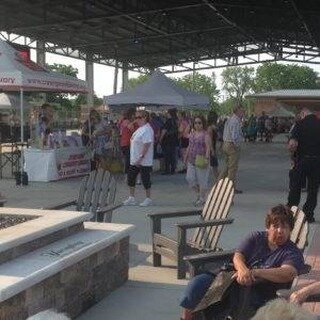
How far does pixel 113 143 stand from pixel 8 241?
12209 millimetres

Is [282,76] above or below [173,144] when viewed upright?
above

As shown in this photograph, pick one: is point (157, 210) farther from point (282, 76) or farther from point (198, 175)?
point (282, 76)

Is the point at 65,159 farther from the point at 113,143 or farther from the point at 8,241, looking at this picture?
the point at 8,241

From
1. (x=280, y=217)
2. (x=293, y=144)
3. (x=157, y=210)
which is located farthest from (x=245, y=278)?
(x=157, y=210)

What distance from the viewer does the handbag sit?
10750mm

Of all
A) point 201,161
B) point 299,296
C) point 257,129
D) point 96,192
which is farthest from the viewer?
point 257,129

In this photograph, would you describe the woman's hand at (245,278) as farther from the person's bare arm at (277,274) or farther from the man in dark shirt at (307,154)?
the man in dark shirt at (307,154)

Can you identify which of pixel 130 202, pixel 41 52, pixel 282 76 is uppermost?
pixel 282 76

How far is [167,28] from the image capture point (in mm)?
32438

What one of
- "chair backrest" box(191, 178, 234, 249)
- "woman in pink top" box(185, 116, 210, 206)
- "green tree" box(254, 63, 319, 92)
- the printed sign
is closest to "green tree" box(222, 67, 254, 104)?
"green tree" box(254, 63, 319, 92)

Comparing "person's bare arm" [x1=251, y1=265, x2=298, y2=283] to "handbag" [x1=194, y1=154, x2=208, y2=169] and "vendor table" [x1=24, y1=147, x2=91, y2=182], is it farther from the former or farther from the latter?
"vendor table" [x1=24, y1=147, x2=91, y2=182]

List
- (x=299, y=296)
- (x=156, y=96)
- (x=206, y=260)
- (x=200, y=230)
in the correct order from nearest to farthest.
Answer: (x=299, y=296)
(x=206, y=260)
(x=200, y=230)
(x=156, y=96)

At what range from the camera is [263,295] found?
4.24 meters

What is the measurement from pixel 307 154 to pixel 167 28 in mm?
23962
